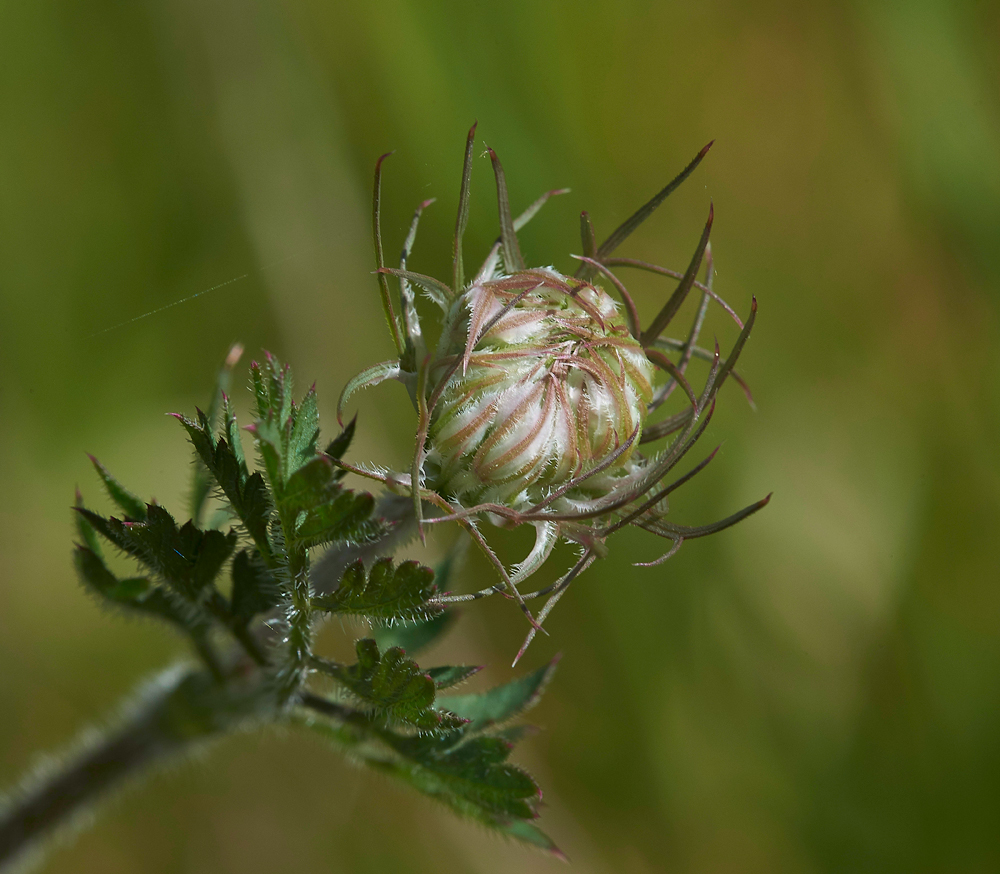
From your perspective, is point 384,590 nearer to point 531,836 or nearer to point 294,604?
point 294,604

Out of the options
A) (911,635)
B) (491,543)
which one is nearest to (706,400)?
(491,543)

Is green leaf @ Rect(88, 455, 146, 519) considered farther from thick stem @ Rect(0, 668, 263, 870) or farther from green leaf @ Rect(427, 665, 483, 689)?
green leaf @ Rect(427, 665, 483, 689)

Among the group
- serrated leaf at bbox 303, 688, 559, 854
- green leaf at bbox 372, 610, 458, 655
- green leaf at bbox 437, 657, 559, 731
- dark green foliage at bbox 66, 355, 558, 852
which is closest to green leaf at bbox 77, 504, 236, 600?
dark green foliage at bbox 66, 355, 558, 852

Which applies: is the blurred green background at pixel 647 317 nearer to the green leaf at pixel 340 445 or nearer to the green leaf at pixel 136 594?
the green leaf at pixel 136 594

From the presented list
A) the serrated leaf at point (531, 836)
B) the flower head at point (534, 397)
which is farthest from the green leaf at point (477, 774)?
the flower head at point (534, 397)

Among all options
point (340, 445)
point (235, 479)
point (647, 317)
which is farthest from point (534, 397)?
point (647, 317)

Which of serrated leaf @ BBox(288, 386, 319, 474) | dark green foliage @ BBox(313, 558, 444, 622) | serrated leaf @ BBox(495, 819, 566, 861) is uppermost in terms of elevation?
serrated leaf @ BBox(288, 386, 319, 474)

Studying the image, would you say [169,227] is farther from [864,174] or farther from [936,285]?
[936,285]

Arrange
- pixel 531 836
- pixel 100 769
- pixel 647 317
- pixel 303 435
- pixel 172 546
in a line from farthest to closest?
pixel 647 317 < pixel 100 769 < pixel 531 836 < pixel 172 546 < pixel 303 435
